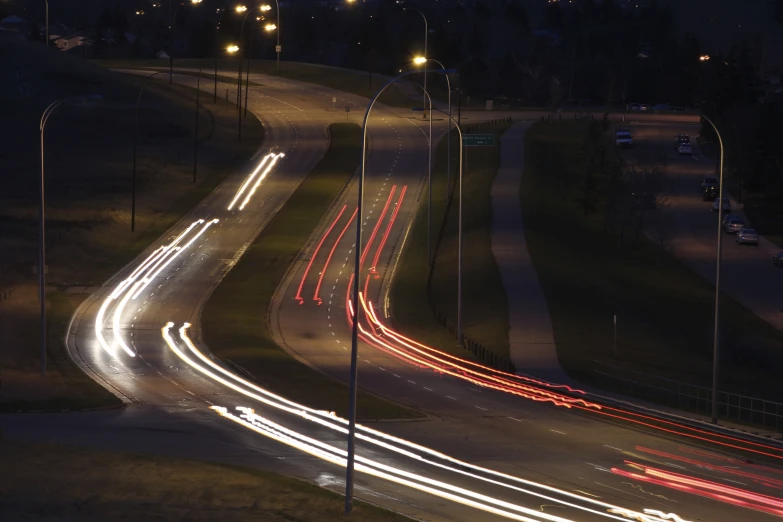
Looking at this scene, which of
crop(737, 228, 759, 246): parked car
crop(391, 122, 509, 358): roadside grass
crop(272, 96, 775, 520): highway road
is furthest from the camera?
crop(737, 228, 759, 246): parked car

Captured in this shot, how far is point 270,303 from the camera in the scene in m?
55.2

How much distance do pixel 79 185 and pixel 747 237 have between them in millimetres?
45882

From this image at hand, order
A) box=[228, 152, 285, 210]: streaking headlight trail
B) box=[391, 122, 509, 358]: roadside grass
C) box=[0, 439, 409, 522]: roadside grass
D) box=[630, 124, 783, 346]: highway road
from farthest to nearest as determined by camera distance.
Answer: box=[228, 152, 285, 210]: streaking headlight trail → box=[630, 124, 783, 346]: highway road → box=[391, 122, 509, 358]: roadside grass → box=[0, 439, 409, 522]: roadside grass

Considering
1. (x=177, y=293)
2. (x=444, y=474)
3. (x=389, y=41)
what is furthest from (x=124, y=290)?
(x=389, y=41)

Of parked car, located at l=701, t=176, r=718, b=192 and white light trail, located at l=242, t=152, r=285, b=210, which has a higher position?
parked car, located at l=701, t=176, r=718, b=192

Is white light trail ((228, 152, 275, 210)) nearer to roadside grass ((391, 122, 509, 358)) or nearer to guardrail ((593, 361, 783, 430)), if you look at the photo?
roadside grass ((391, 122, 509, 358))

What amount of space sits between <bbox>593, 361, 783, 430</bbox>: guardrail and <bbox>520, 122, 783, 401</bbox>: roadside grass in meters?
0.37

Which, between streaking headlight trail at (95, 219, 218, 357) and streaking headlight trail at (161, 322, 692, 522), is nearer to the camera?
streaking headlight trail at (161, 322, 692, 522)

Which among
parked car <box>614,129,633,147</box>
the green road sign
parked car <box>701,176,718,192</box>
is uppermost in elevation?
the green road sign

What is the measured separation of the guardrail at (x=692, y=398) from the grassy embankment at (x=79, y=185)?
60.3 feet

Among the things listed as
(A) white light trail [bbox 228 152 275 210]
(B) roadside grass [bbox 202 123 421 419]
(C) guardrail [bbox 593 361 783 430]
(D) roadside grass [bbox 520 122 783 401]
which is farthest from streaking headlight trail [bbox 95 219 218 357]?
(C) guardrail [bbox 593 361 783 430]

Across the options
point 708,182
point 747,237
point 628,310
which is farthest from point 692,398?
point 708,182

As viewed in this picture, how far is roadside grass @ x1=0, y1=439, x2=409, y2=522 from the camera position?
23.1 metres

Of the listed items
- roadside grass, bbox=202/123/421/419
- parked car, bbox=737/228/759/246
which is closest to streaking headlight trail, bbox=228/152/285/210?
roadside grass, bbox=202/123/421/419
